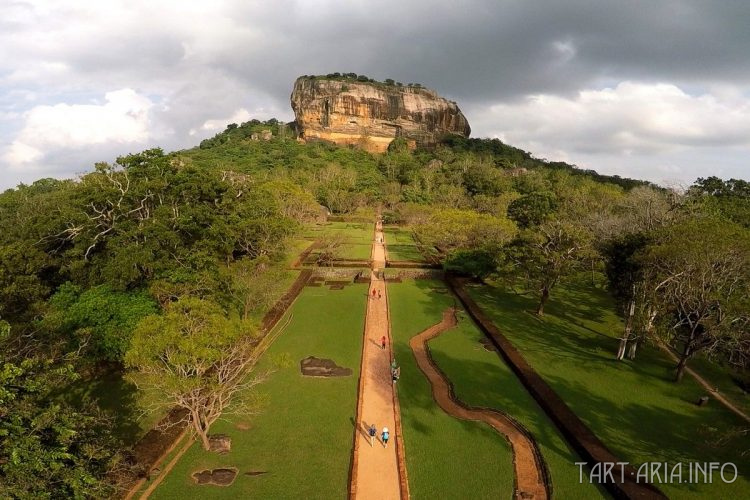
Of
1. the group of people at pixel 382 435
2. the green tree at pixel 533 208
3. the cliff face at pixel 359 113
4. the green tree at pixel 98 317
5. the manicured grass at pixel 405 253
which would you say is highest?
the cliff face at pixel 359 113

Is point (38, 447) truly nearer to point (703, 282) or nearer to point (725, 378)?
point (703, 282)

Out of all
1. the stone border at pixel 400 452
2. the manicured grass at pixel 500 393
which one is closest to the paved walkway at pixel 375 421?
the stone border at pixel 400 452

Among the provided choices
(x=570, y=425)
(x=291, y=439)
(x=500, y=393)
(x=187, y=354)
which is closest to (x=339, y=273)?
(x=500, y=393)

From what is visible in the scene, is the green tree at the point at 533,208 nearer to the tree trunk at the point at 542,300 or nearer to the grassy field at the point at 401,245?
the grassy field at the point at 401,245

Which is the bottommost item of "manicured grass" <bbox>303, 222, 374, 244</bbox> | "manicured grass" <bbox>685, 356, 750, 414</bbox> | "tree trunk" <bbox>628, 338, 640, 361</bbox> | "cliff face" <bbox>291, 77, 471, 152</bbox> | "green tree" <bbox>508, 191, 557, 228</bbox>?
"manicured grass" <bbox>685, 356, 750, 414</bbox>

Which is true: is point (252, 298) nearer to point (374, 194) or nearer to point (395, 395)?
point (395, 395)

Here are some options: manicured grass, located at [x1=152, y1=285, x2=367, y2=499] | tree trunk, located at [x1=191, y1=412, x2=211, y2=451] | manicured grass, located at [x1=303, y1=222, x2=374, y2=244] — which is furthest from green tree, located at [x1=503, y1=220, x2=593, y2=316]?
manicured grass, located at [x1=303, y1=222, x2=374, y2=244]

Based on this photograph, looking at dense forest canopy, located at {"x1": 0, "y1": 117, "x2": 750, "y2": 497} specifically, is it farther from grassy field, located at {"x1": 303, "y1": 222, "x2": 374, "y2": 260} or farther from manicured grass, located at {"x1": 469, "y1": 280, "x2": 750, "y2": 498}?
grassy field, located at {"x1": 303, "y1": 222, "x2": 374, "y2": 260}
